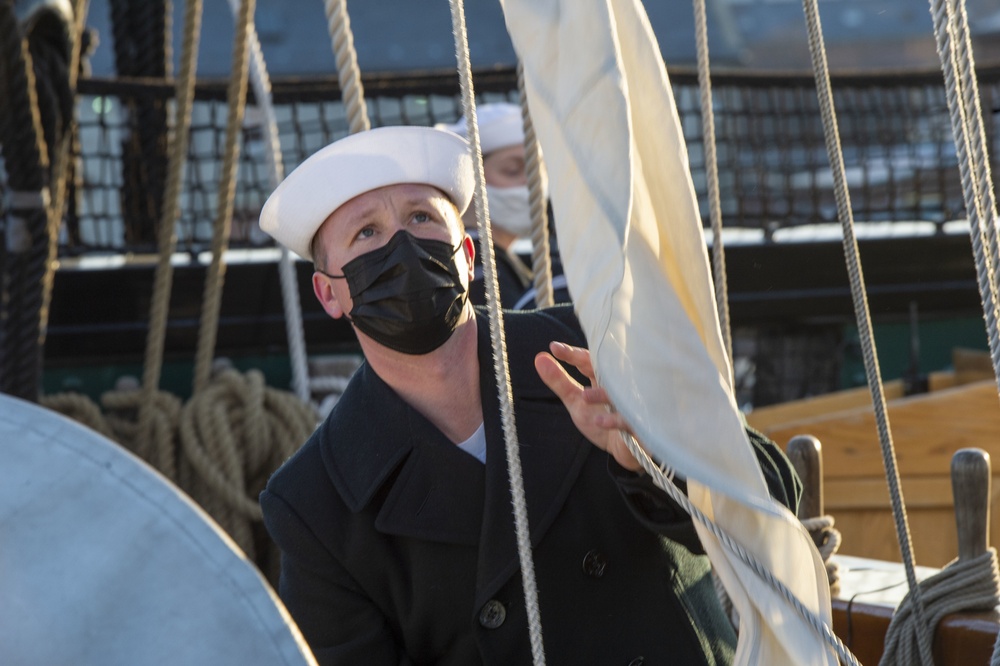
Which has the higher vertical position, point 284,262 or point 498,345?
point 284,262

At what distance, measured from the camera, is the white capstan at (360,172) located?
4.59 ft

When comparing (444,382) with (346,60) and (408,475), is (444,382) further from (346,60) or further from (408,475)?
(346,60)

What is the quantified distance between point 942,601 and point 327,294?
2.98 feet

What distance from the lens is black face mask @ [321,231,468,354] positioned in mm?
1351

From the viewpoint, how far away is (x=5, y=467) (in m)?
0.83

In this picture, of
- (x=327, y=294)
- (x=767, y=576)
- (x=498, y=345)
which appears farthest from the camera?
(x=327, y=294)

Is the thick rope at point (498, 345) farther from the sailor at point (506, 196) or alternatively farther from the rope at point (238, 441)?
the rope at point (238, 441)

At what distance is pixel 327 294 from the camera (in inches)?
57.2

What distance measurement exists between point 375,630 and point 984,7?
1910cm

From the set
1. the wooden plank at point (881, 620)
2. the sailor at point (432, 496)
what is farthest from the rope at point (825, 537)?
the sailor at point (432, 496)

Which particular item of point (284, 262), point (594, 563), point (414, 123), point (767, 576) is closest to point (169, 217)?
point (284, 262)

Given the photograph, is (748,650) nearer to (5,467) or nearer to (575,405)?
(575,405)

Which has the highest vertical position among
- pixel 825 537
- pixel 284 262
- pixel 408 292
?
pixel 284 262

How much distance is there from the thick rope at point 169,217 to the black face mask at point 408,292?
55.1 inches
